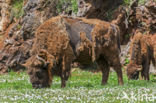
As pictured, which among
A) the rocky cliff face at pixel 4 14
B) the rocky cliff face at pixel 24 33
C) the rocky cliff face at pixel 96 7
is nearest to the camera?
the rocky cliff face at pixel 24 33

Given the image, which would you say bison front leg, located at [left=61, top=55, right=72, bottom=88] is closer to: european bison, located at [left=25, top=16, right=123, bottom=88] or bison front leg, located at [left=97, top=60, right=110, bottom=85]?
european bison, located at [left=25, top=16, right=123, bottom=88]

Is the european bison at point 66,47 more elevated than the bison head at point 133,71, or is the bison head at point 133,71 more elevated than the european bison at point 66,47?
the european bison at point 66,47

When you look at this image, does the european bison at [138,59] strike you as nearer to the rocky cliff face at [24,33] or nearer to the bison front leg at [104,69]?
the bison front leg at [104,69]

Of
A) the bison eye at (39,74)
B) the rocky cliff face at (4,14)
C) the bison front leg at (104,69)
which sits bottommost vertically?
the bison front leg at (104,69)

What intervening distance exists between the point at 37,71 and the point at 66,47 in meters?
1.48

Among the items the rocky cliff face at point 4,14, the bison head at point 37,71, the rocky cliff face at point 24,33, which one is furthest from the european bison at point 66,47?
the rocky cliff face at point 4,14

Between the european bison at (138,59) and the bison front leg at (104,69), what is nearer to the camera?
the bison front leg at (104,69)

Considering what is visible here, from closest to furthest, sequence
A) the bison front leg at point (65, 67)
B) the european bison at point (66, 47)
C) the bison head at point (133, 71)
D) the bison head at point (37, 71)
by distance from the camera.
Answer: the bison head at point (37, 71) → the european bison at point (66, 47) → the bison front leg at point (65, 67) → the bison head at point (133, 71)

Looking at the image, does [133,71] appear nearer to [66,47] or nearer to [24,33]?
[66,47]

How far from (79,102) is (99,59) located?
22.1 ft

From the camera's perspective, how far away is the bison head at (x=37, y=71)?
1207cm

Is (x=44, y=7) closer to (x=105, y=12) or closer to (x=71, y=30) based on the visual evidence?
(x=105, y=12)

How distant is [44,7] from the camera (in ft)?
86.7

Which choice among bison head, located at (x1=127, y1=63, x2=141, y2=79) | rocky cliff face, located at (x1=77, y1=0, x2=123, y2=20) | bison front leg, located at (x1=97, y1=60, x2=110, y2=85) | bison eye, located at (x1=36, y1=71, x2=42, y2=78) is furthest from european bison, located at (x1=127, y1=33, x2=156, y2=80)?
rocky cliff face, located at (x1=77, y1=0, x2=123, y2=20)
